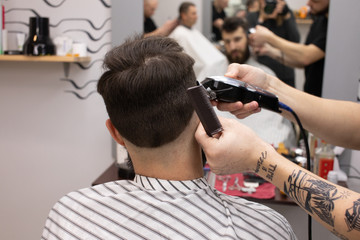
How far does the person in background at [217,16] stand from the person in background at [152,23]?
228mm

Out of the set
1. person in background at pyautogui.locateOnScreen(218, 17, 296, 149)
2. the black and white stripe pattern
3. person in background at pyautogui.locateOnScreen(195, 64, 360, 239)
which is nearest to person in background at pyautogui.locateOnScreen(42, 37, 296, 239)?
the black and white stripe pattern

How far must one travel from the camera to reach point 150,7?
230 centimetres

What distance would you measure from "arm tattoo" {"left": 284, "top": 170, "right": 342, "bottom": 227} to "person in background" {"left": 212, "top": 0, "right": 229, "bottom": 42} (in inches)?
54.4

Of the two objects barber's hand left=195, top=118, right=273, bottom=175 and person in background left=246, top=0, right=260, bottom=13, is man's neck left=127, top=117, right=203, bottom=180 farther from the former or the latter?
person in background left=246, top=0, right=260, bottom=13

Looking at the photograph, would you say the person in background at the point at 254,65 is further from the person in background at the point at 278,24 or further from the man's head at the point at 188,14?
the man's head at the point at 188,14

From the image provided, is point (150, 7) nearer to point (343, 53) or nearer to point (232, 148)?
point (343, 53)

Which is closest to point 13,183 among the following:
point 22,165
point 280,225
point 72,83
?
point 22,165

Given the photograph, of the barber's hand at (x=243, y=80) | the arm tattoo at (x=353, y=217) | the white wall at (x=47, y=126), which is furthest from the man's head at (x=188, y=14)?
the arm tattoo at (x=353, y=217)

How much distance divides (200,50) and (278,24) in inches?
18.3

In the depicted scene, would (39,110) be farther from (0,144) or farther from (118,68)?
(118,68)

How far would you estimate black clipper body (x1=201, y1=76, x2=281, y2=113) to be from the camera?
47.1 inches

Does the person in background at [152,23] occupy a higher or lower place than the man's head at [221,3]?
lower

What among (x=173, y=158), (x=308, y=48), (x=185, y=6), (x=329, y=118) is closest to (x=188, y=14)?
(x=185, y=6)

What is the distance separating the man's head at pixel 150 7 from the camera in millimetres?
2287
